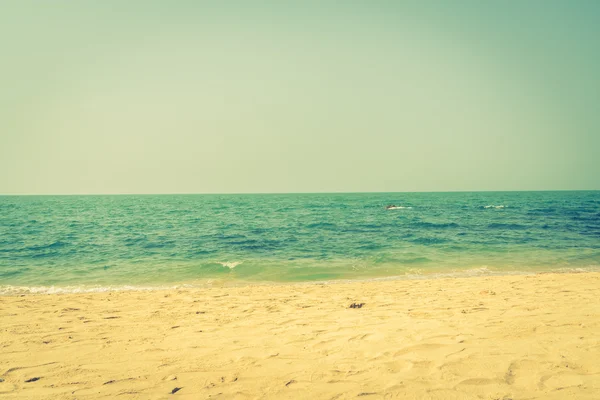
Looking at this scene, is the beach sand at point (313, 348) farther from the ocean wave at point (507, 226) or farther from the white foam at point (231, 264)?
the ocean wave at point (507, 226)

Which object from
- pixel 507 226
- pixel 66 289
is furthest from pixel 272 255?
pixel 507 226

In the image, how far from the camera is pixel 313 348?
14.9 ft

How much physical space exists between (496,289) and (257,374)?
23.1 ft

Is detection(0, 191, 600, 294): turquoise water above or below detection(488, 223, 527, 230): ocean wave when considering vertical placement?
below

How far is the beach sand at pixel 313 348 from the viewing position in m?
3.51

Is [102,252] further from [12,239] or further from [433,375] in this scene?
[433,375]

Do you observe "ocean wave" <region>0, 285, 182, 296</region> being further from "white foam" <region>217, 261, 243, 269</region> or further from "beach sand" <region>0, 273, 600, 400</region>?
"white foam" <region>217, 261, 243, 269</region>

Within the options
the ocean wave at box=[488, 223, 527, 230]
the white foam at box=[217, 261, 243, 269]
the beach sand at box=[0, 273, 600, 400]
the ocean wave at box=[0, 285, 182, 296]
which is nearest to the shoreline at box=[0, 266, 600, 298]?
the ocean wave at box=[0, 285, 182, 296]

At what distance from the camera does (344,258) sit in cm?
1455

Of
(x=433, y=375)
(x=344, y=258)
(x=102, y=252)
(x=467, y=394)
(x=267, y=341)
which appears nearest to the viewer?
(x=467, y=394)

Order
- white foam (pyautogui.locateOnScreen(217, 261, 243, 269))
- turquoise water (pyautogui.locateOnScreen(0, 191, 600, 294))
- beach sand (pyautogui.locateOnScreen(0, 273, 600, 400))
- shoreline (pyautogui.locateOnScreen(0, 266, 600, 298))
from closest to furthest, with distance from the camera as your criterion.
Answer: beach sand (pyautogui.locateOnScreen(0, 273, 600, 400)) → shoreline (pyautogui.locateOnScreen(0, 266, 600, 298)) → turquoise water (pyautogui.locateOnScreen(0, 191, 600, 294)) → white foam (pyautogui.locateOnScreen(217, 261, 243, 269))

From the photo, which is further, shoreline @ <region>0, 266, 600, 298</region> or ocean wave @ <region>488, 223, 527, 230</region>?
ocean wave @ <region>488, 223, 527, 230</region>

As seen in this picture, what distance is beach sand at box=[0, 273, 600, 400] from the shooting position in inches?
138

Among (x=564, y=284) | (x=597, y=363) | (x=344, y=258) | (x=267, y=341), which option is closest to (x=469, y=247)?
(x=344, y=258)
